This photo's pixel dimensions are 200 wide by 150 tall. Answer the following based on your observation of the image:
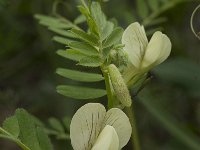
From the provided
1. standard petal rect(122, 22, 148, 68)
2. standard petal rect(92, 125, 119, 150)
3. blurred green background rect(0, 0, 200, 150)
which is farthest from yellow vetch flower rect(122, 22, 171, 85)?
blurred green background rect(0, 0, 200, 150)

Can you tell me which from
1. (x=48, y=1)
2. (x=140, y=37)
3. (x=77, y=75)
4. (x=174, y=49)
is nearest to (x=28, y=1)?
(x=48, y=1)

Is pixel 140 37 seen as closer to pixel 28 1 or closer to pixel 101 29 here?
pixel 101 29

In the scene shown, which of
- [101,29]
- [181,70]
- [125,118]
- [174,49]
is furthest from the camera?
[174,49]

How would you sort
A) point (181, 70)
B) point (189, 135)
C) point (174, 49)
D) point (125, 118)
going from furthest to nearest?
1. point (174, 49)
2. point (181, 70)
3. point (189, 135)
4. point (125, 118)

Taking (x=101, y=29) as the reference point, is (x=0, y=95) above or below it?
below

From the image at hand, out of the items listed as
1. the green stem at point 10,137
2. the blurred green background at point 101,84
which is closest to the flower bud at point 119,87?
the green stem at point 10,137

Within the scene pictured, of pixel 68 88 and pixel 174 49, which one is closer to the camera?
pixel 68 88

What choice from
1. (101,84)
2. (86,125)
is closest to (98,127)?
(86,125)

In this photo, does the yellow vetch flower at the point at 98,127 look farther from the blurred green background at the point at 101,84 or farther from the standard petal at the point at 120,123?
the blurred green background at the point at 101,84
